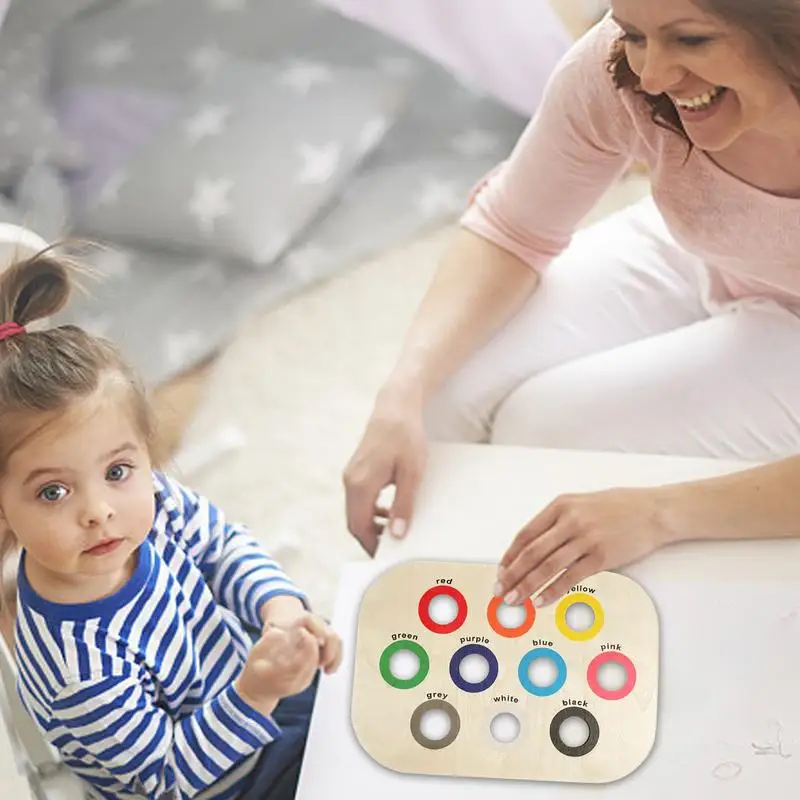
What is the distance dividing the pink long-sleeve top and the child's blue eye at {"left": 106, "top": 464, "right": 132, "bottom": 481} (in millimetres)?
434

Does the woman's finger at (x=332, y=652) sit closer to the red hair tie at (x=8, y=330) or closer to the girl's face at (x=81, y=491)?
the girl's face at (x=81, y=491)

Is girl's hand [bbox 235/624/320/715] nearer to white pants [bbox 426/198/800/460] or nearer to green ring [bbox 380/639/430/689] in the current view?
green ring [bbox 380/639/430/689]

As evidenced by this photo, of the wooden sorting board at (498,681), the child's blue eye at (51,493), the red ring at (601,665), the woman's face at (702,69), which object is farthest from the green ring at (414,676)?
the woman's face at (702,69)

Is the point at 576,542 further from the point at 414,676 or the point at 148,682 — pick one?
the point at 148,682

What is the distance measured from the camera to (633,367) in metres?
1.10

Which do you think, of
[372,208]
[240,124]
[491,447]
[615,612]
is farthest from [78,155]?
[615,612]

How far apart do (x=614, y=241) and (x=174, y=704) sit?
1.96 ft

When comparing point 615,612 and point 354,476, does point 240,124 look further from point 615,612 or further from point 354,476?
point 615,612

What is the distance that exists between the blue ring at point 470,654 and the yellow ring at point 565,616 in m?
0.05

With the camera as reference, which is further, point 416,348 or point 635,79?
point 416,348

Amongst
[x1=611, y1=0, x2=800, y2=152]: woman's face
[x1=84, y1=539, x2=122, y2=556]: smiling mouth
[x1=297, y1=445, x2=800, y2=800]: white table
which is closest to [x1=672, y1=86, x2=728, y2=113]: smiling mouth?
[x1=611, y1=0, x2=800, y2=152]: woman's face

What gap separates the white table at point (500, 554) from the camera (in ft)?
2.56

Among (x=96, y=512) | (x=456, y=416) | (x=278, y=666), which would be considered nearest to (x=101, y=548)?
(x=96, y=512)

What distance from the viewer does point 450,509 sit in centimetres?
92
